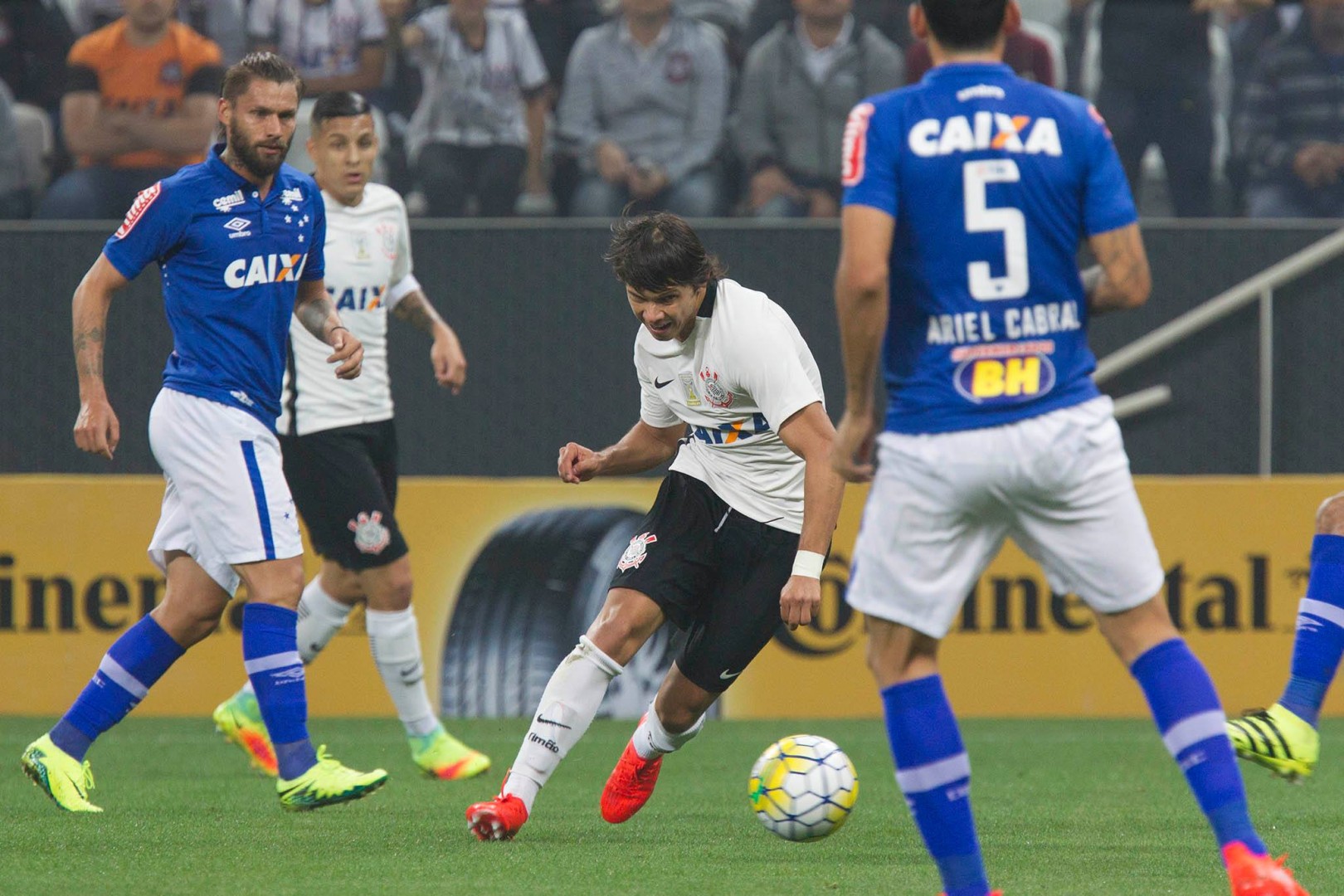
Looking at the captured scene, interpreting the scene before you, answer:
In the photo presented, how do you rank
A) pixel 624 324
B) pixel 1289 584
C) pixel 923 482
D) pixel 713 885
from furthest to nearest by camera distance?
pixel 624 324, pixel 1289 584, pixel 713 885, pixel 923 482

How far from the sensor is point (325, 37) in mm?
11297

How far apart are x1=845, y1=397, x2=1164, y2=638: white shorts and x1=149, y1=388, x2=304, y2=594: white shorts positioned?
7.63 ft

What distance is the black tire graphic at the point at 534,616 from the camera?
29.0ft

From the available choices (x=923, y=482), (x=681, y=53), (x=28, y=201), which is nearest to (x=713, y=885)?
(x=923, y=482)

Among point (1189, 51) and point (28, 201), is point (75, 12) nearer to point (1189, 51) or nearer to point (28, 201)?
point (28, 201)

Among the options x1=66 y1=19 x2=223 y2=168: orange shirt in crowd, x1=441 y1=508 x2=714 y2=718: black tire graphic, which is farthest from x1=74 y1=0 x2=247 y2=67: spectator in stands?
x1=441 y1=508 x2=714 y2=718: black tire graphic

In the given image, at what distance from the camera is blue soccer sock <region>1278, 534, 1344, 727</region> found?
5281 millimetres

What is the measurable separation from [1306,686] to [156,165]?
7.93 m

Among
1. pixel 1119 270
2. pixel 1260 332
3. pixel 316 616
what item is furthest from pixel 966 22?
pixel 1260 332

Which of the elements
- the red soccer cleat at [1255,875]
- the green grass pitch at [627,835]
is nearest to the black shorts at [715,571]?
the green grass pitch at [627,835]

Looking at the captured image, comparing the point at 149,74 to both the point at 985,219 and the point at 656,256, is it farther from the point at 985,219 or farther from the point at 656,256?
the point at 985,219

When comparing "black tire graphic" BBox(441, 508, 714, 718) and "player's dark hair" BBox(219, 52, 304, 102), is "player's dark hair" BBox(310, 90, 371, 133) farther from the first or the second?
"black tire graphic" BBox(441, 508, 714, 718)

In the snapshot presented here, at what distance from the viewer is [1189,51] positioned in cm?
1105

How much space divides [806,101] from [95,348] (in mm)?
6379
